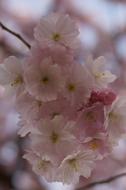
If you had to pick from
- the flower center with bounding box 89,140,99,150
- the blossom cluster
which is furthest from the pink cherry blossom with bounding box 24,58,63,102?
the flower center with bounding box 89,140,99,150

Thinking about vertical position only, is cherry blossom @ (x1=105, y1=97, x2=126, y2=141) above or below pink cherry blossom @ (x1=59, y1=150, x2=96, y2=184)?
above

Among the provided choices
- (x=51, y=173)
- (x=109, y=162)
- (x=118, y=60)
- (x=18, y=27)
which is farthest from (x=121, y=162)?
(x=51, y=173)

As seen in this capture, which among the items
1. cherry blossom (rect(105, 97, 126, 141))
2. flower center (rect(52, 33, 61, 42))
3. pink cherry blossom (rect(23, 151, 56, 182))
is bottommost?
pink cherry blossom (rect(23, 151, 56, 182))

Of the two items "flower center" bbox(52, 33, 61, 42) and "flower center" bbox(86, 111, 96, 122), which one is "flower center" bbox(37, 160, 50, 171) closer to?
"flower center" bbox(86, 111, 96, 122)

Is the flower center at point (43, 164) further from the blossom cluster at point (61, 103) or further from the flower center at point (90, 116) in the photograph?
the flower center at point (90, 116)

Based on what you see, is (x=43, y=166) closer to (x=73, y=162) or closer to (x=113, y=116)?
(x=73, y=162)

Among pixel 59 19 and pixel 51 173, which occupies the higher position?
pixel 59 19

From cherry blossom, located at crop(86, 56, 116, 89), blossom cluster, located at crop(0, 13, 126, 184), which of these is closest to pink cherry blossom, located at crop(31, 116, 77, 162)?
blossom cluster, located at crop(0, 13, 126, 184)

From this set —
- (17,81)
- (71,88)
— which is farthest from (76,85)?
(17,81)

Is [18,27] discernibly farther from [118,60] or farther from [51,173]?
[51,173]
